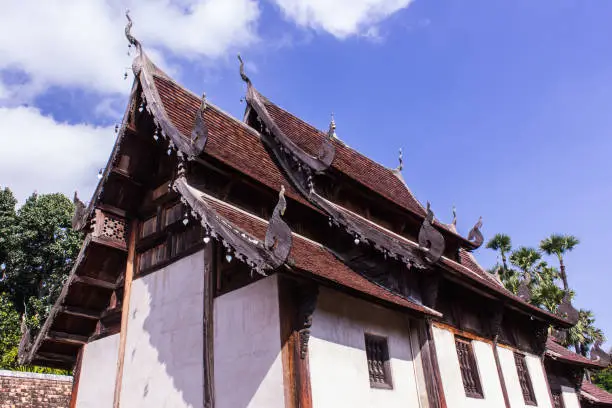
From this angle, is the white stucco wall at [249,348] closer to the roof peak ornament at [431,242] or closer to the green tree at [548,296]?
the roof peak ornament at [431,242]

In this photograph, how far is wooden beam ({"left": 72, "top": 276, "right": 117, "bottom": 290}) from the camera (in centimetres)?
1006

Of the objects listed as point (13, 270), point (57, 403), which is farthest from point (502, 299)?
point (13, 270)

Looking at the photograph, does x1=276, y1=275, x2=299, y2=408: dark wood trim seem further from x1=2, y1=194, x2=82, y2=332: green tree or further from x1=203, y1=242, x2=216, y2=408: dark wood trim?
x1=2, y1=194, x2=82, y2=332: green tree

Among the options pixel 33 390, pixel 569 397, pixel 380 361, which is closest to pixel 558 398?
pixel 569 397

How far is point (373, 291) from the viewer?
7.89m

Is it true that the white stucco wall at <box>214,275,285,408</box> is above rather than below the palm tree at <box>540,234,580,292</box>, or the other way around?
below

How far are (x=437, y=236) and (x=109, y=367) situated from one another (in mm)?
6257

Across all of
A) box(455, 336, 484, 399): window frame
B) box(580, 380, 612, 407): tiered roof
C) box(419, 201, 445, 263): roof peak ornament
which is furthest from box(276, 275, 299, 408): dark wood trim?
box(580, 380, 612, 407): tiered roof

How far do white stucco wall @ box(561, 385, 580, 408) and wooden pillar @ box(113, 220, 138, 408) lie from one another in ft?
39.1

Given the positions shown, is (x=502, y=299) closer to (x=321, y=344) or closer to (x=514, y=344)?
(x=514, y=344)

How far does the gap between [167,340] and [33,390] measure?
8.80 meters

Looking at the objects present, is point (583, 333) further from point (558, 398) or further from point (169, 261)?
point (169, 261)

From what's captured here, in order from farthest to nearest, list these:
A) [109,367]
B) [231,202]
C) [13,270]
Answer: [13,270], [109,367], [231,202]

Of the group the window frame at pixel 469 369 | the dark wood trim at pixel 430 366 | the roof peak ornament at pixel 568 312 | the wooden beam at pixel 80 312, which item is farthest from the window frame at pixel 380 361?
the roof peak ornament at pixel 568 312
